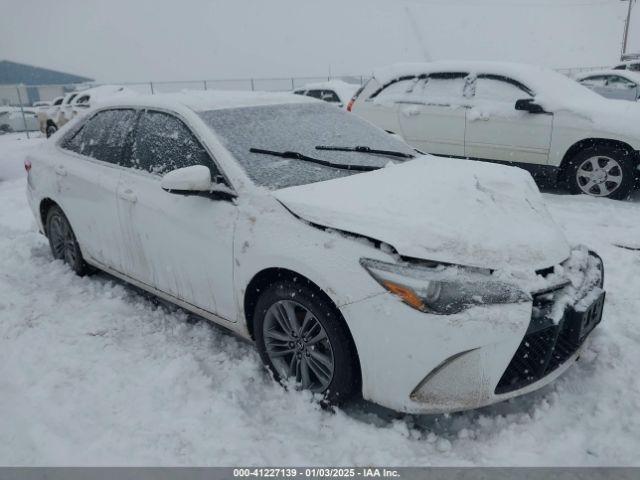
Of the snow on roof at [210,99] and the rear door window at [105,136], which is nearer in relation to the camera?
the snow on roof at [210,99]

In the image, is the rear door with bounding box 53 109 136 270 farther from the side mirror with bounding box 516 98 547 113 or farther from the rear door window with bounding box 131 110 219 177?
the side mirror with bounding box 516 98 547 113

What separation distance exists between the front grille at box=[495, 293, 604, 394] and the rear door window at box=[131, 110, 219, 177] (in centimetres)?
189

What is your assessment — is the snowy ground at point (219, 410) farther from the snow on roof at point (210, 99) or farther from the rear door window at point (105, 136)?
the snow on roof at point (210, 99)

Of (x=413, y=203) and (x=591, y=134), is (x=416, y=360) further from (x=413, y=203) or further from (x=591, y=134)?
(x=591, y=134)

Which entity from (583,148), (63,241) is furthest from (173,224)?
(583,148)

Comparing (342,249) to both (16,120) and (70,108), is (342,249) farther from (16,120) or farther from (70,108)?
(16,120)

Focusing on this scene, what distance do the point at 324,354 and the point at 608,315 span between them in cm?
214

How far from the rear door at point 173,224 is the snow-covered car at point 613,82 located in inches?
478

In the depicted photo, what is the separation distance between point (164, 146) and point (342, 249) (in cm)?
165

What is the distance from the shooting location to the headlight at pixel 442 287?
2.29 m

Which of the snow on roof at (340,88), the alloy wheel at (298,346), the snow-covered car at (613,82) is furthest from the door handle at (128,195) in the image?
the snow-covered car at (613,82)

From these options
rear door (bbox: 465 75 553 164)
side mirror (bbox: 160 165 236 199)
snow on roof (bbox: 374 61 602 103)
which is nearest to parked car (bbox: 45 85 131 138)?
snow on roof (bbox: 374 61 602 103)

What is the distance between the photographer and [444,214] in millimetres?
2615

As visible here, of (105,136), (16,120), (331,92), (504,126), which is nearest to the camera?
(105,136)
